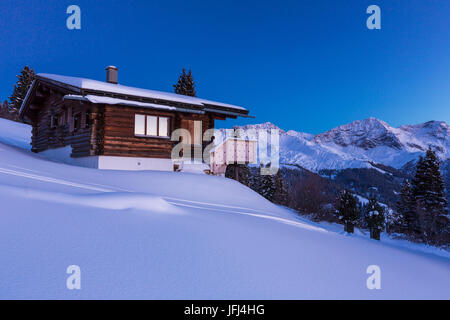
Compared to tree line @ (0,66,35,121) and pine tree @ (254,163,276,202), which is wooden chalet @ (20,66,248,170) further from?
tree line @ (0,66,35,121)

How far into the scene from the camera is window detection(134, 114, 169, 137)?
13055mm

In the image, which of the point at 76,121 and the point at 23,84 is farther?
the point at 23,84

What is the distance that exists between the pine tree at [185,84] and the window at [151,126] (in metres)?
19.9

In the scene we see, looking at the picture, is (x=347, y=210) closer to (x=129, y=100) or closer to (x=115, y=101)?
(x=129, y=100)

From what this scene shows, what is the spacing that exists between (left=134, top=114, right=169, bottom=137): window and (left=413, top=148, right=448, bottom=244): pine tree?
83.4 feet

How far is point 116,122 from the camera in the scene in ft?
40.7

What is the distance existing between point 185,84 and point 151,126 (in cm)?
2112

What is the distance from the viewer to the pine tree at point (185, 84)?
107ft

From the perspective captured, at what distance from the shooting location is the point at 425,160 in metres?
27.5

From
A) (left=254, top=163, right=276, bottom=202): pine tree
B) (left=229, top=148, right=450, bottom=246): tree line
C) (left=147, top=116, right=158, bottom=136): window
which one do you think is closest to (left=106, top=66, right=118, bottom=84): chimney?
(left=147, top=116, right=158, bottom=136): window

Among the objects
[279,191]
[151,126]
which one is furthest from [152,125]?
[279,191]

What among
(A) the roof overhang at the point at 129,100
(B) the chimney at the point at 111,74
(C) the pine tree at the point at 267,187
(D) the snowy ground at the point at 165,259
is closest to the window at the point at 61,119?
(A) the roof overhang at the point at 129,100
